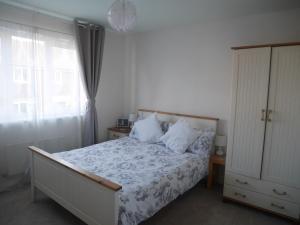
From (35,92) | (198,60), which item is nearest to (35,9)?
(35,92)

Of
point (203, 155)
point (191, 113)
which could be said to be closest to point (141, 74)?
point (191, 113)

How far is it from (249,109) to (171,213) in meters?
Answer: 1.58

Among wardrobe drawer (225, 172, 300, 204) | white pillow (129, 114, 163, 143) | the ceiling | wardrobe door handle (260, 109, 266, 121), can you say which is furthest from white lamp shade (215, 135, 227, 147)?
the ceiling

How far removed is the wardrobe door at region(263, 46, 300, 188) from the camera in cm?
237

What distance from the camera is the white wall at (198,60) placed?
9.87ft

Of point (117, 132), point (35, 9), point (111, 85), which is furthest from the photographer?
point (111, 85)

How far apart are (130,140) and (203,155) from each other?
49.2 inches

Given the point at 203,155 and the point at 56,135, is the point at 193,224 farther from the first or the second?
the point at 56,135

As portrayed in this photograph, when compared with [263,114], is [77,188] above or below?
below

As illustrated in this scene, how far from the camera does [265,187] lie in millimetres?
2621

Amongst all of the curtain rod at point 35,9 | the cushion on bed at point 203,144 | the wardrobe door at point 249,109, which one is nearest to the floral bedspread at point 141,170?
the cushion on bed at point 203,144

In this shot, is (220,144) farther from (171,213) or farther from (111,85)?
(111,85)

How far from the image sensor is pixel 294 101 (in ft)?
7.80

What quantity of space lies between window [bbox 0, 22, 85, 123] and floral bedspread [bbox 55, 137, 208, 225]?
97 cm
